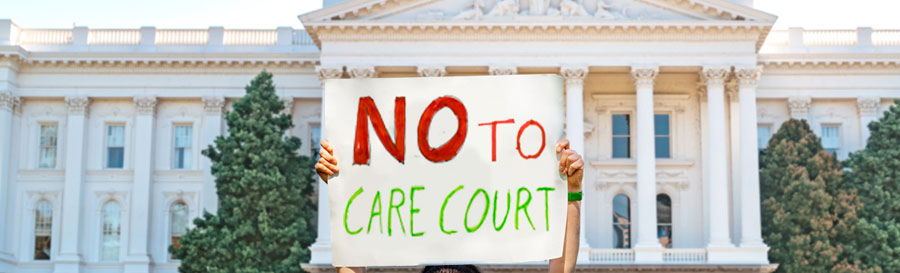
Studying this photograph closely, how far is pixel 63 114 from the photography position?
46.0m

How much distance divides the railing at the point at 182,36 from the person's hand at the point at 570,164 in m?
40.1

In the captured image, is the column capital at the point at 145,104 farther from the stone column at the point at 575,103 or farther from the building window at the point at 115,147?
the stone column at the point at 575,103

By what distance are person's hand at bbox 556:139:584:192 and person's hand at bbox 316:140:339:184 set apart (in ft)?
3.22

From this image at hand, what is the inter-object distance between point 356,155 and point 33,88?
4095 cm

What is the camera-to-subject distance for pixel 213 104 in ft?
148

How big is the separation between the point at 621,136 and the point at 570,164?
38498mm

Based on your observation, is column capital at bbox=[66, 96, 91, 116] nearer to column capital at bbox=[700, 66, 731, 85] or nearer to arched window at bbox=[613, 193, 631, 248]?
arched window at bbox=[613, 193, 631, 248]

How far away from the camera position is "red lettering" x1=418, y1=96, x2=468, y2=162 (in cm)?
634

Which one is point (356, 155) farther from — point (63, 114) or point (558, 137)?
point (63, 114)

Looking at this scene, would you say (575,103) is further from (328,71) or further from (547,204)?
(547,204)

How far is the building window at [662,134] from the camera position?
4391 centimetres

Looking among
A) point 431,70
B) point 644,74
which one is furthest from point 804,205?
point 431,70

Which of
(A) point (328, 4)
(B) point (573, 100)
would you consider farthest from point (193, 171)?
(B) point (573, 100)

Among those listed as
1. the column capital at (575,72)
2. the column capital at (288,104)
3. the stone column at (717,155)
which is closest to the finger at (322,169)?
the column capital at (575,72)
